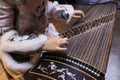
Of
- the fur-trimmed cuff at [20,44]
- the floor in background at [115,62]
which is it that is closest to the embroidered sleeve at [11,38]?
the fur-trimmed cuff at [20,44]

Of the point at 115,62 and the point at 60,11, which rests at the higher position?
the point at 60,11

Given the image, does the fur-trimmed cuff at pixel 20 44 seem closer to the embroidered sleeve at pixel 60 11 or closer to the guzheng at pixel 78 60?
the guzheng at pixel 78 60

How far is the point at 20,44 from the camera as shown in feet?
2.54

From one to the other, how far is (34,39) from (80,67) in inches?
7.5

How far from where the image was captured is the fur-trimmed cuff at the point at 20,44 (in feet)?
2.53

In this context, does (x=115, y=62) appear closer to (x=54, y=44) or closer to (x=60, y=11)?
(x=60, y=11)

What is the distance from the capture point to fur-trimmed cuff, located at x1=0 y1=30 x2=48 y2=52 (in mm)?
771

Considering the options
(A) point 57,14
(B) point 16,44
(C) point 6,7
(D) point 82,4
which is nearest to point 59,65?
(B) point 16,44

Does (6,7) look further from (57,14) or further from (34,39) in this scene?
(57,14)

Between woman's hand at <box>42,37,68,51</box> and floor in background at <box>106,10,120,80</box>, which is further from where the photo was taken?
floor in background at <box>106,10,120,80</box>

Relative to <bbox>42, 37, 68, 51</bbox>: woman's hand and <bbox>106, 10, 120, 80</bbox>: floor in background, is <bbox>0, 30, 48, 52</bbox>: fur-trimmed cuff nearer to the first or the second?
<bbox>42, 37, 68, 51</bbox>: woman's hand

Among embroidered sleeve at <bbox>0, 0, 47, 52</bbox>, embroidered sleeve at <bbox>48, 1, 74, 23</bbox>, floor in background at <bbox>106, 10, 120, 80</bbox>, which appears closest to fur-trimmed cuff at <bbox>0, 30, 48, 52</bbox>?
embroidered sleeve at <bbox>0, 0, 47, 52</bbox>

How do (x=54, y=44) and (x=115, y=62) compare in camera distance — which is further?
(x=115, y=62)

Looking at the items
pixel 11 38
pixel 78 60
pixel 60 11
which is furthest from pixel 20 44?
pixel 60 11
